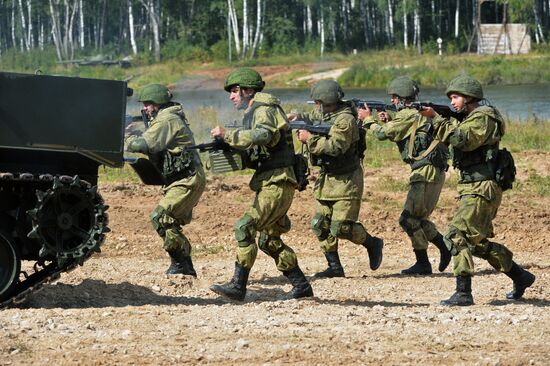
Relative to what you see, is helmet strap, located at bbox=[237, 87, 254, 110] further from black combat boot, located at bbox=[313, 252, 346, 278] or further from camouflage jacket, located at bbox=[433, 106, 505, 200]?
black combat boot, located at bbox=[313, 252, 346, 278]

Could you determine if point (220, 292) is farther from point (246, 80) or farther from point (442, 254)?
point (442, 254)

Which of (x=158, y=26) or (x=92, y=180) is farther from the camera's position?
(x=158, y=26)

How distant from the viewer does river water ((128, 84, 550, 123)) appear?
32.4 meters

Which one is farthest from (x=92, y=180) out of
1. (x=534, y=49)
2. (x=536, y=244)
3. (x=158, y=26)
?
(x=158, y=26)

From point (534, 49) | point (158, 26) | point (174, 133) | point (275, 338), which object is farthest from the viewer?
point (158, 26)

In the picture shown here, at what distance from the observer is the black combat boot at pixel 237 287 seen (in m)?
11.5

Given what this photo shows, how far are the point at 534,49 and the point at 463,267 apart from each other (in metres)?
51.7

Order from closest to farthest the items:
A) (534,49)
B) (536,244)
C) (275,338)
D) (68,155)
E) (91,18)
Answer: (275,338)
(68,155)
(536,244)
(534,49)
(91,18)

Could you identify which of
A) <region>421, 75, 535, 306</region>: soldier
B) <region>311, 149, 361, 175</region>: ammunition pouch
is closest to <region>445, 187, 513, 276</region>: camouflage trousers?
<region>421, 75, 535, 306</region>: soldier

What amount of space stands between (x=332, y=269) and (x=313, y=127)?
1.57 m

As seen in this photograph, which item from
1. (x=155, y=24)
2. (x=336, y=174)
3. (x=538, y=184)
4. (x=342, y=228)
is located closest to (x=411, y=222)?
(x=342, y=228)

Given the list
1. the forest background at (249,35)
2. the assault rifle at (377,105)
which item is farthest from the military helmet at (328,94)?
the forest background at (249,35)

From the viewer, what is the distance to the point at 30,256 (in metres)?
11.0

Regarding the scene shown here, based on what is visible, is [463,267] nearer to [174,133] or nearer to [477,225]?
[477,225]
